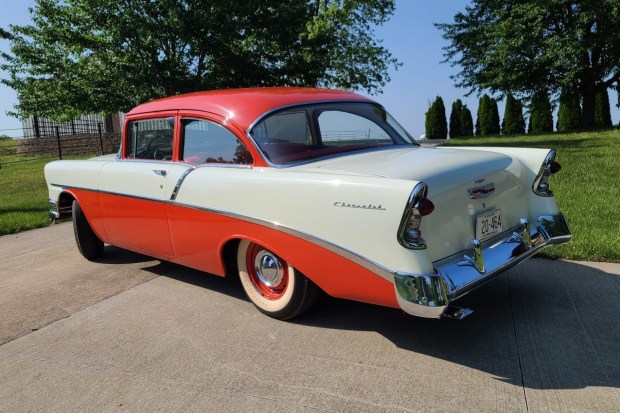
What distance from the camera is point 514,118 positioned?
2606 cm

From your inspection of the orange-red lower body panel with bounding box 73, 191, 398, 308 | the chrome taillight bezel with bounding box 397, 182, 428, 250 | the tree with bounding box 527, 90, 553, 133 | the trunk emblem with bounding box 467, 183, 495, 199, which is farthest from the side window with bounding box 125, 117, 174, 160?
the tree with bounding box 527, 90, 553, 133

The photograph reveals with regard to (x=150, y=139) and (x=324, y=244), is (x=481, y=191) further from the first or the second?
(x=150, y=139)

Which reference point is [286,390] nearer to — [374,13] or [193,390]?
[193,390]

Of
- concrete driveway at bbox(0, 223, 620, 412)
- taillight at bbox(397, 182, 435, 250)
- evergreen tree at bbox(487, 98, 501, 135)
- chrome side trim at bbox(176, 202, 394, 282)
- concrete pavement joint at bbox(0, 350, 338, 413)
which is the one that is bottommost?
concrete pavement joint at bbox(0, 350, 338, 413)

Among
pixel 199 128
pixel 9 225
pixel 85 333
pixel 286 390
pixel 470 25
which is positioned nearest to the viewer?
pixel 286 390

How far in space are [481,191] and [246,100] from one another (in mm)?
1819

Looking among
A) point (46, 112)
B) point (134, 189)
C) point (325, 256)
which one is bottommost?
point (325, 256)

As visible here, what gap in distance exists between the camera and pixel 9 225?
7.65 meters

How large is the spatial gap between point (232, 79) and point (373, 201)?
13.6 meters

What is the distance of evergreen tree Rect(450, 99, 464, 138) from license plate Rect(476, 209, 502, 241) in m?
26.1

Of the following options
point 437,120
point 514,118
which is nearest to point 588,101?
point 514,118

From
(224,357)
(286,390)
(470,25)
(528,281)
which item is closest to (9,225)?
(224,357)

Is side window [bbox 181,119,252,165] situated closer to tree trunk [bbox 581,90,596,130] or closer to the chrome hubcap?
the chrome hubcap

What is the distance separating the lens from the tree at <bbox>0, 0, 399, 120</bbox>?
14008 mm
